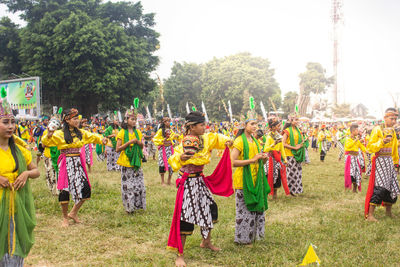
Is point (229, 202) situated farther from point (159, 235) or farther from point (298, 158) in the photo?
point (159, 235)

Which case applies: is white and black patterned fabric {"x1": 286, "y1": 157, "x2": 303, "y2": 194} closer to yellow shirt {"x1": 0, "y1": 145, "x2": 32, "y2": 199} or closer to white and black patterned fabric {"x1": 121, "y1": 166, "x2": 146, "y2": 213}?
white and black patterned fabric {"x1": 121, "y1": 166, "x2": 146, "y2": 213}

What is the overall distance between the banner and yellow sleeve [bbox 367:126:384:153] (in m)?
23.5

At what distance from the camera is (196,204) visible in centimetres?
466

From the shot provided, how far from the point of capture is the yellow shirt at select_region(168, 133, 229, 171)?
4633 millimetres

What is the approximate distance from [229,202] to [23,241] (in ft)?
17.5

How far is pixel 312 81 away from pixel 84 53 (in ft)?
135

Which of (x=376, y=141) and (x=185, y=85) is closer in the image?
(x=376, y=141)

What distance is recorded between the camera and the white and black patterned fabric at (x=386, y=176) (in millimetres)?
6422

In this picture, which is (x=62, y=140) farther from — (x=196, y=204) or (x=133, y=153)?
(x=196, y=204)

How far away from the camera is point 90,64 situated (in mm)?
26000

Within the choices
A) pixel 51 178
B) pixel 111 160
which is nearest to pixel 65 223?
pixel 51 178

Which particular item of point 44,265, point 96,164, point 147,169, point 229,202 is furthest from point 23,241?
point 96,164

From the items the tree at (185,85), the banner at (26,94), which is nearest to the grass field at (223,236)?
the banner at (26,94)

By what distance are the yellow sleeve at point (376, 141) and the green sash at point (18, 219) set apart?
5.59m
